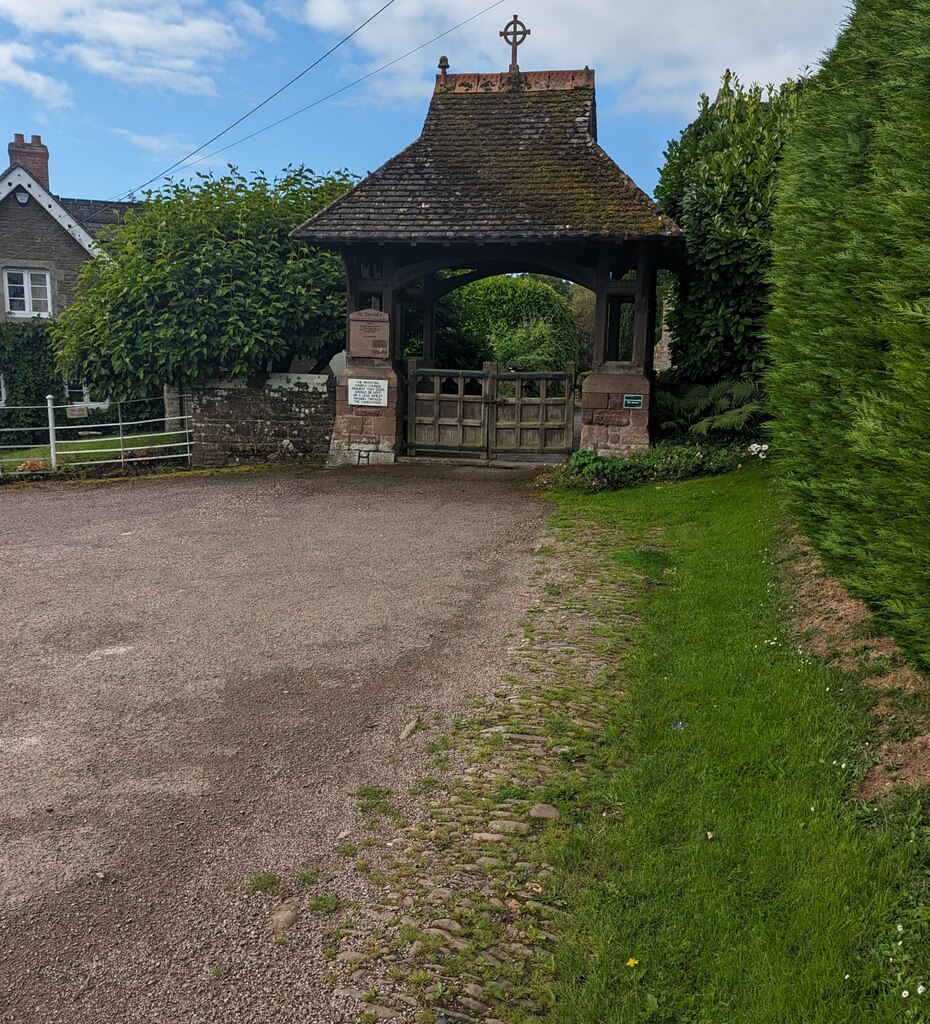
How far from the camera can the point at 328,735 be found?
17.3ft

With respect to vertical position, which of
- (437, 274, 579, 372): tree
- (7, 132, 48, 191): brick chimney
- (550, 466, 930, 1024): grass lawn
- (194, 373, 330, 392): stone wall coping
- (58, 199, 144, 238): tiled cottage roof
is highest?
(7, 132, 48, 191): brick chimney

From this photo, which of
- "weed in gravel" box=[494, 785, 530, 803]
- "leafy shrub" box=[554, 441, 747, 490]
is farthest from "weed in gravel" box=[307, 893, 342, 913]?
"leafy shrub" box=[554, 441, 747, 490]

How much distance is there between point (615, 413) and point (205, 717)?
409 inches

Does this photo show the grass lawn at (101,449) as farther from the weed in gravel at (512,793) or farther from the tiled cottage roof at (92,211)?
the tiled cottage roof at (92,211)

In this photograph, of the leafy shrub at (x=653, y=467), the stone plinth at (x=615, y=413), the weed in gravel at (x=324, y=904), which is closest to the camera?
the weed in gravel at (x=324, y=904)

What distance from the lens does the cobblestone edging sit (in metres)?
3.25

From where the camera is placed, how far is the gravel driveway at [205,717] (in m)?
3.41

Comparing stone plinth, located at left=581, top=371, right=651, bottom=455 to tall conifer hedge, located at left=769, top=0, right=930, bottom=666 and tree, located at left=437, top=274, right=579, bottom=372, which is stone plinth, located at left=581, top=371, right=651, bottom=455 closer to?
tall conifer hedge, located at left=769, top=0, right=930, bottom=666

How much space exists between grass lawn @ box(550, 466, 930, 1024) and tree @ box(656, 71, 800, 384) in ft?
28.2

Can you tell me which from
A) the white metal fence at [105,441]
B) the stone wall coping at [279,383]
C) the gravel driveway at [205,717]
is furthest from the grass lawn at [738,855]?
the white metal fence at [105,441]

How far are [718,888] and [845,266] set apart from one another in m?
3.76

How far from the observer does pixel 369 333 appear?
50.1 feet

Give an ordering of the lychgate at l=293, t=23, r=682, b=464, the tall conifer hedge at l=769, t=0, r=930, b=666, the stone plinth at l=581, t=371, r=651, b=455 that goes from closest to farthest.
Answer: the tall conifer hedge at l=769, t=0, r=930, b=666 < the lychgate at l=293, t=23, r=682, b=464 < the stone plinth at l=581, t=371, r=651, b=455

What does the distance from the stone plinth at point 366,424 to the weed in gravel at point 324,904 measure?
1210cm
